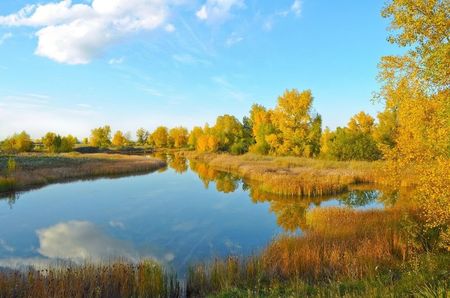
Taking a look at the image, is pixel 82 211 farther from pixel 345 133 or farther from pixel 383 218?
pixel 345 133

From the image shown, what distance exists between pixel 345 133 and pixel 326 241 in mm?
40690

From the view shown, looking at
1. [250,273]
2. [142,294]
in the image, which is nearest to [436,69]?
[250,273]

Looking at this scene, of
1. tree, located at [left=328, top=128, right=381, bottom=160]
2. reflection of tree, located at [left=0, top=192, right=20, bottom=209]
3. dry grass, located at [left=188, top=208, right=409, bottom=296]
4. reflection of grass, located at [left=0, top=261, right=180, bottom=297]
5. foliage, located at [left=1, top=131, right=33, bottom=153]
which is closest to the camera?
reflection of grass, located at [left=0, top=261, right=180, bottom=297]

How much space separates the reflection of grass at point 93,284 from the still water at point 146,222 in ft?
9.78

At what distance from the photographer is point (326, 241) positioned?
12.5 metres

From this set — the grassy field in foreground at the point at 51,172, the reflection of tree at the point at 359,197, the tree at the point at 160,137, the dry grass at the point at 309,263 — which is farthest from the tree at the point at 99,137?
the dry grass at the point at 309,263

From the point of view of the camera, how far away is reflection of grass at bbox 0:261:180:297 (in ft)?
26.9

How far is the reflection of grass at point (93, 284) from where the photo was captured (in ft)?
26.9

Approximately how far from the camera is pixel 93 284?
887cm

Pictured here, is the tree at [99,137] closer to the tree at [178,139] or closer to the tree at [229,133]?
the tree at [178,139]

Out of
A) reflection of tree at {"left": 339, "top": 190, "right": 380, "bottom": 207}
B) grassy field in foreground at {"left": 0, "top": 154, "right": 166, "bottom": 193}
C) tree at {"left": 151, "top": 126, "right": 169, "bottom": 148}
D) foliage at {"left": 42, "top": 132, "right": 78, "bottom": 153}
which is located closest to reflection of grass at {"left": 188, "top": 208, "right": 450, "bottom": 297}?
reflection of tree at {"left": 339, "top": 190, "right": 380, "bottom": 207}

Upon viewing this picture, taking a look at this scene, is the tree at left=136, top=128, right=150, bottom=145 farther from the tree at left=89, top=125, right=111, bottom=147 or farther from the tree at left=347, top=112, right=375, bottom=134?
the tree at left=347, top=112, right=375, bottom=134

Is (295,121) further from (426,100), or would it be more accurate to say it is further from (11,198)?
(426,100)

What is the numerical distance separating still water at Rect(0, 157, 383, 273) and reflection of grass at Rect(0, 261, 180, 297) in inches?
117
